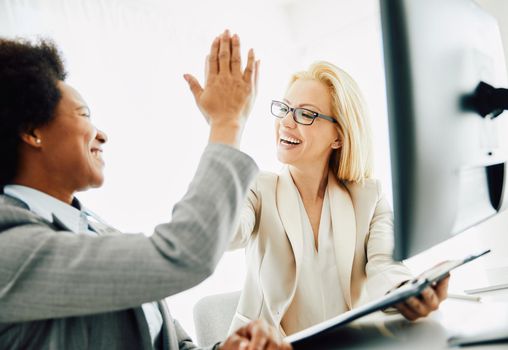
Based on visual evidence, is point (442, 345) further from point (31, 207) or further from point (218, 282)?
point (218, 282)

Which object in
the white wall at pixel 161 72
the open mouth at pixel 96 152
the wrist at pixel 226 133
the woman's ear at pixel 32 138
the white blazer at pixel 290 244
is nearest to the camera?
the wrist at pixel 226 133

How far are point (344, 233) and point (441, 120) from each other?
78 cm

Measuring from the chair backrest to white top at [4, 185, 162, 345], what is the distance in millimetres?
685

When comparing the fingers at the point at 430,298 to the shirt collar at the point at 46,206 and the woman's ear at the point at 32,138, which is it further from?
the woman's ear at the point at 32,138

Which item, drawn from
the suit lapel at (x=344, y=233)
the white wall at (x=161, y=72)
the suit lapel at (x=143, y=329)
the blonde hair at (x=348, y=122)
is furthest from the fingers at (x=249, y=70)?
the white wall at (x=161, y=72)

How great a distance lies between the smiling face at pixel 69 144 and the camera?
83cm

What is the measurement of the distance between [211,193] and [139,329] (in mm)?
327

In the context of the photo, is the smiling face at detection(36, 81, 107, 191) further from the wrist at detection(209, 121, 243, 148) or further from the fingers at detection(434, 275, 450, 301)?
the fingers at detection(434, 275, 450, 301)

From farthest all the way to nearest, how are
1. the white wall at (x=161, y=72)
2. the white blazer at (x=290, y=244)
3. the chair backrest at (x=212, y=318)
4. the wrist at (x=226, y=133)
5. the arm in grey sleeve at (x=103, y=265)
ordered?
the white wall at (x=161, y=72)
the chair backrest at (x=212, y=318)
the white blazer at (x=290, y=244)
the wrist at (x=226, y=133)
the arm in grey sleeve at (x=103, y=265)

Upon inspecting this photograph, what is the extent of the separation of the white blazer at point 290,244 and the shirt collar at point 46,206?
1.98ft

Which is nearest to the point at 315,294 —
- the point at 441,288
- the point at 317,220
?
the point at 317,220

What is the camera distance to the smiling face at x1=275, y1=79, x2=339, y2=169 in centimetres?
161

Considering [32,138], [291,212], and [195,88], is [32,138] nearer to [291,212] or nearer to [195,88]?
[195,88]

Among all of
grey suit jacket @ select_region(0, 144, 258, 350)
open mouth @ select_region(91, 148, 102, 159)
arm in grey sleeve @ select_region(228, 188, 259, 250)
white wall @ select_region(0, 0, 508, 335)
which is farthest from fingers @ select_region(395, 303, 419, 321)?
white wall @ select_region(0, 0, 508, 335)
